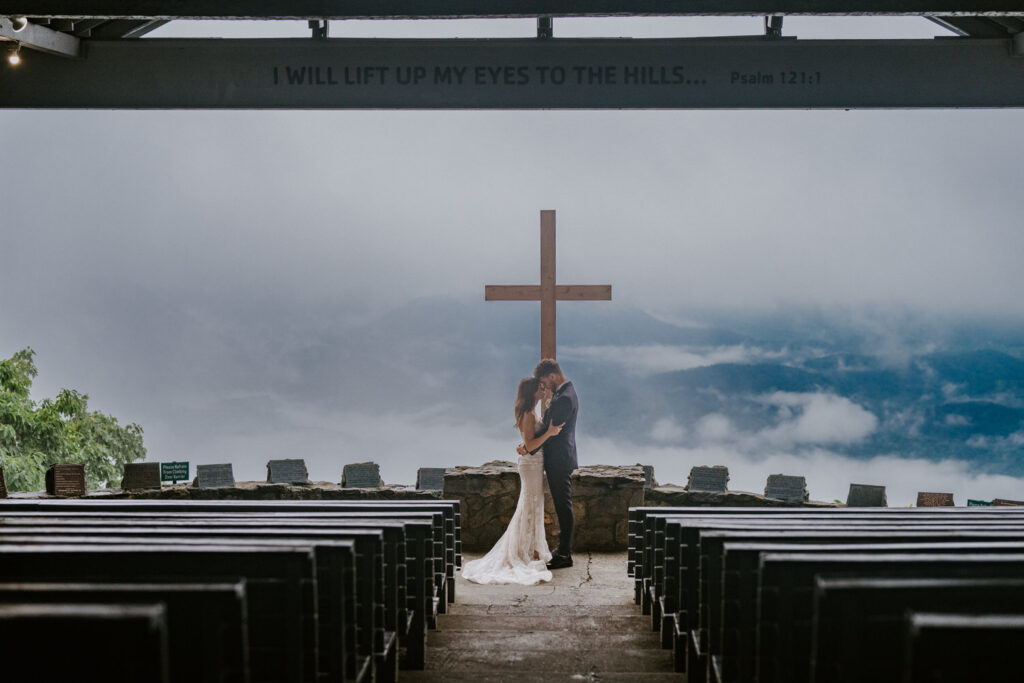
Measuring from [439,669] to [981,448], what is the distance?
12.4m

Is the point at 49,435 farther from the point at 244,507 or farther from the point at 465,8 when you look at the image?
the point at 465,8

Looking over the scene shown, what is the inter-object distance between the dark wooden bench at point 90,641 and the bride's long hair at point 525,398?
4.64 metres

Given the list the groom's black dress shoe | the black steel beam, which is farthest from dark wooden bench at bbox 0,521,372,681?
the groom's black dress shoe

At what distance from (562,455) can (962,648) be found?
15.1 feet

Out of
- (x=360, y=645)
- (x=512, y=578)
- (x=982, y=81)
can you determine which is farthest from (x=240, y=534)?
(x=982, y=81)

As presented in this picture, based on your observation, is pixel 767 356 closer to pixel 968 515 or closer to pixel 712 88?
pixel 712 88

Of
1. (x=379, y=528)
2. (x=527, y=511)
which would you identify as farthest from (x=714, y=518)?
(x=527, y=511)

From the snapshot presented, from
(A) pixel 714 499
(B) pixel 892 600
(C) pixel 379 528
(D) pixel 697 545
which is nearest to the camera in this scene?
(B) pixel 892 600

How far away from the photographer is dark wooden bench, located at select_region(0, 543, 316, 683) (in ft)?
6.64

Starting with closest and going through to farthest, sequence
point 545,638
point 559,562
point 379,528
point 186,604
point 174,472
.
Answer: point 186,604
point 379,528
point 545,638
point 559,562
point 174,472

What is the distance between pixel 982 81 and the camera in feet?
17.6

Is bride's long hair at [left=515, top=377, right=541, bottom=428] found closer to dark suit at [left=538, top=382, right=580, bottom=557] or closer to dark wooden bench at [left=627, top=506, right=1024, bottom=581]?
dark suit at [left=538, top=382, right=580, bottom=557]

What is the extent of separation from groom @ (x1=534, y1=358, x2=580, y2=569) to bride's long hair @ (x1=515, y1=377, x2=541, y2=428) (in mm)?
102

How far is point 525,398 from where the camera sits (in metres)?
5.98
